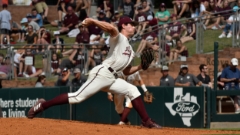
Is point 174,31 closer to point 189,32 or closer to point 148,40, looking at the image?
point 189,32

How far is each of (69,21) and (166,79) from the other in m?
6.62

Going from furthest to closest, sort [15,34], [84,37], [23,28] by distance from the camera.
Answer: [23,28] → [15,34] → [84,37]

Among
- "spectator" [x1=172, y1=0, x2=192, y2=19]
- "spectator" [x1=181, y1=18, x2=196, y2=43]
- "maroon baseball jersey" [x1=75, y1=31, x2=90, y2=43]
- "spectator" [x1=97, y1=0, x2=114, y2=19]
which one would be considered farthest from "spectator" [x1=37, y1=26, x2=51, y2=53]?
"spectator" [x1=181, y1=18, x2=196, y2=43]

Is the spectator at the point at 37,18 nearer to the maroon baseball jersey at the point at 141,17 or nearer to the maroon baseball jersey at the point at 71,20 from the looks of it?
the maroon baseball jersey at the point at 71,20

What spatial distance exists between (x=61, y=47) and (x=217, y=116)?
5.48 m

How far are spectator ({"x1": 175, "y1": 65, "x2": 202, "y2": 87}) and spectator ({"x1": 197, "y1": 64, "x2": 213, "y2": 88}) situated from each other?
198 mm

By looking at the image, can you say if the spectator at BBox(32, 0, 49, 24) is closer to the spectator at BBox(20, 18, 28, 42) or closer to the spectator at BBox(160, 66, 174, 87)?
the spectator at BBox(20, 18, 28, 42)

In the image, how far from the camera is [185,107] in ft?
53.2

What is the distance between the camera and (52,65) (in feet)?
59.7

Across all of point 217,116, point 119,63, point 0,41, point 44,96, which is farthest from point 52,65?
point 119,63

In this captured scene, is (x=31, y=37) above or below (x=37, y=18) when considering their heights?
below

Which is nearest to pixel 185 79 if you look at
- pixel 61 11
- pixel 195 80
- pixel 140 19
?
pixel 195 80

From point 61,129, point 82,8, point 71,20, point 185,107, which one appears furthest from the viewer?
point 82,8

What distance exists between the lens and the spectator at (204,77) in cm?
1688
